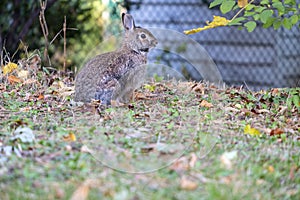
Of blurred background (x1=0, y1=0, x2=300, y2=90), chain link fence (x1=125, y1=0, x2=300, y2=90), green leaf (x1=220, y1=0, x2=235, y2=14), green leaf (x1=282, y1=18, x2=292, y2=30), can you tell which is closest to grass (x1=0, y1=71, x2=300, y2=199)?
green leaf (x1=282, y1=18, x2=292, y2=30)

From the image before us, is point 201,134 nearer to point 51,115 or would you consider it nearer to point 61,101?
point 51,115

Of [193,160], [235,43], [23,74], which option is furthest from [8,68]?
[235,43]

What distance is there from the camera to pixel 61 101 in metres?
4.97

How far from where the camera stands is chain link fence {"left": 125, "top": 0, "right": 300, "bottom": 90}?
8641 mm

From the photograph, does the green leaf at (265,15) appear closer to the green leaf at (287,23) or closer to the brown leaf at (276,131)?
the green leaf at (287,23)

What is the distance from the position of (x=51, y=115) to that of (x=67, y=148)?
3.47ft

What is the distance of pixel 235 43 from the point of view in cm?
874

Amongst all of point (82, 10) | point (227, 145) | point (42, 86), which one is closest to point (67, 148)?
point (227, 145)

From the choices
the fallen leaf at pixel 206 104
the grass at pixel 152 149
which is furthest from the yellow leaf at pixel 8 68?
the fallen leaf at pixel 206 104

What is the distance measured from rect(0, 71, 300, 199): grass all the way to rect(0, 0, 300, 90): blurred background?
123 inches

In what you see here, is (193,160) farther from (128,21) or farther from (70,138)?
(128,21)

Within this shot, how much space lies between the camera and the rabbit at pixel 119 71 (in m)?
4.68

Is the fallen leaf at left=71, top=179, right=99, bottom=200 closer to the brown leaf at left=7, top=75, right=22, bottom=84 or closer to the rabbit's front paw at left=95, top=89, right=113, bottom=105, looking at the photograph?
the rabbit's front paw at left=95, top=89, right=113, bottom=105

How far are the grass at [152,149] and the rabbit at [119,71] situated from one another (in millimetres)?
157
